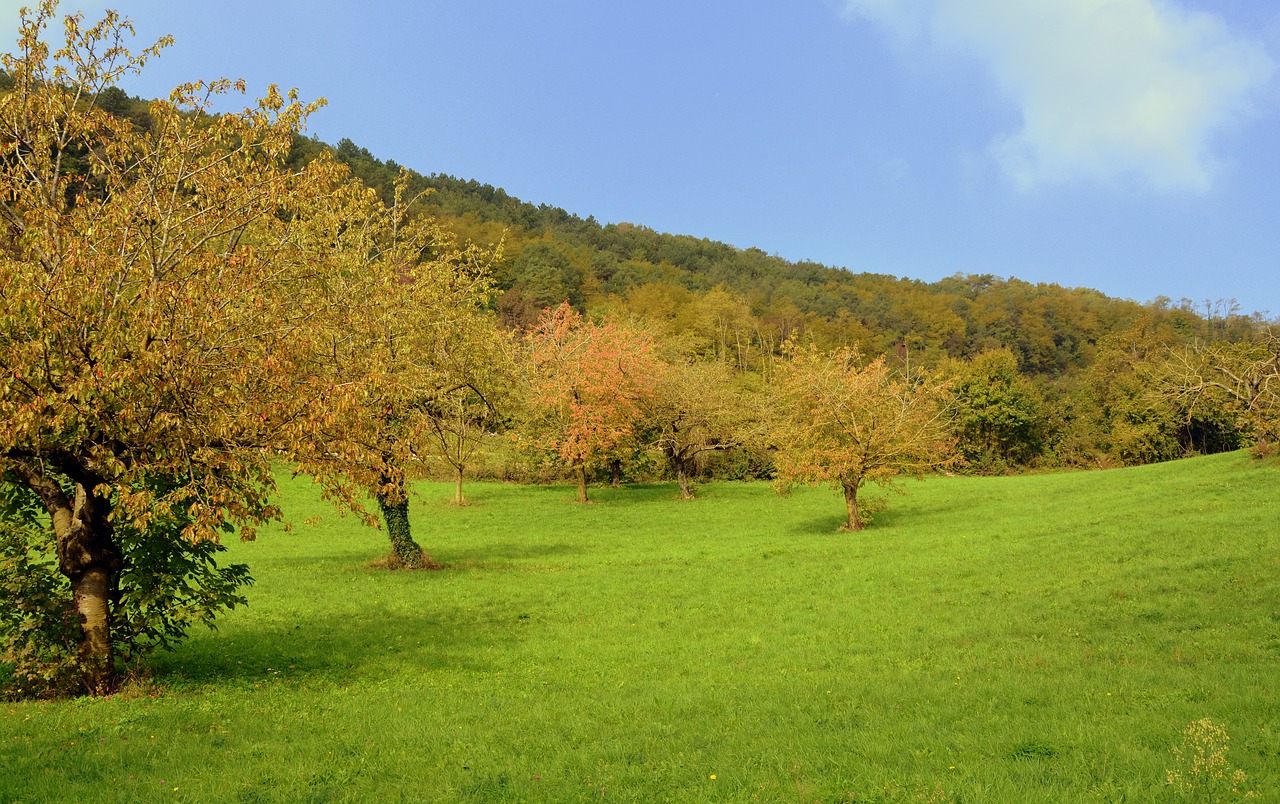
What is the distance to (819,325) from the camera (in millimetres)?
116375

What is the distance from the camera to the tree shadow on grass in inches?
512

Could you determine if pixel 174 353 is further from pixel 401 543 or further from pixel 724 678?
pixel 401 543

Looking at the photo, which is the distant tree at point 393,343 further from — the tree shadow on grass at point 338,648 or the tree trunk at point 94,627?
the tree trunk at point 94,627

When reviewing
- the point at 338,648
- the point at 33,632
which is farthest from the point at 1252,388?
the point at 33,632

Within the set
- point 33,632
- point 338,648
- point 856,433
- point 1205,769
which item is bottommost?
point 338,648

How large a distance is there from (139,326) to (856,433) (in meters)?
27.6

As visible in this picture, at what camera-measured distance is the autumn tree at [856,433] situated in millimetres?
32688

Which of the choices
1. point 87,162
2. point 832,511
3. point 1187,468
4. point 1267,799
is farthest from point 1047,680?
point 1187,468

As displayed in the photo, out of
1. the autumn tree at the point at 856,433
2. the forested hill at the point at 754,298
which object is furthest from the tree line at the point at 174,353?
the forested hill at the point at 754,298

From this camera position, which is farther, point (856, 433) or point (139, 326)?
point (856, 433)

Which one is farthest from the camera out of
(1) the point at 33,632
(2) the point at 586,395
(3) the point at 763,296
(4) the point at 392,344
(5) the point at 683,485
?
(3) the point at 763,296

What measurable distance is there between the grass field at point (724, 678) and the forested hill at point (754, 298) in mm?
68376

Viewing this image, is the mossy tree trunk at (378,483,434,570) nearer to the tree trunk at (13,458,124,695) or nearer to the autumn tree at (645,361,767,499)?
the tree trunk at (13,458,124,695)

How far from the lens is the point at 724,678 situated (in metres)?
12.9
